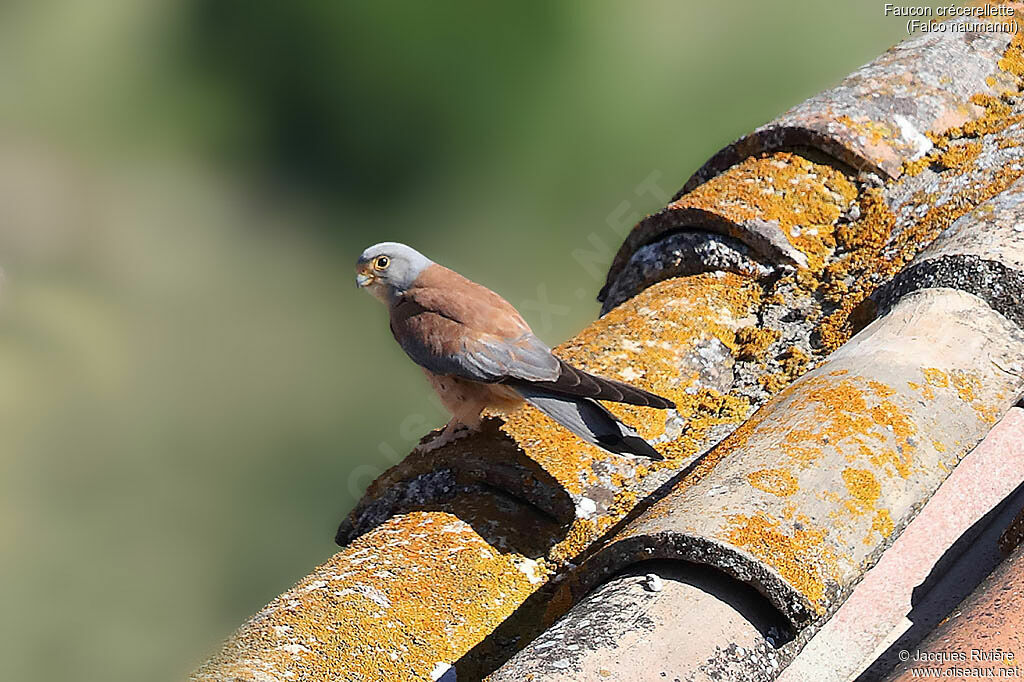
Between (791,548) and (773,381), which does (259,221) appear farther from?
(791,548)

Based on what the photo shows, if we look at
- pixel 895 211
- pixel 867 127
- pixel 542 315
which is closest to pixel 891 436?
pixel 895 211

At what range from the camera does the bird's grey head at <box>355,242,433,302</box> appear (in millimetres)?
2789

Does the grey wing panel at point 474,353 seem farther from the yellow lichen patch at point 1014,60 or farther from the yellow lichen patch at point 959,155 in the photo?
the yellow lichen patch at point 1014,60

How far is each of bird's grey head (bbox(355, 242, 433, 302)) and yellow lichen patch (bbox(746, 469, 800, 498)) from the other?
55.5 inches

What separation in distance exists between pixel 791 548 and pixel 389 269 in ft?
5.53

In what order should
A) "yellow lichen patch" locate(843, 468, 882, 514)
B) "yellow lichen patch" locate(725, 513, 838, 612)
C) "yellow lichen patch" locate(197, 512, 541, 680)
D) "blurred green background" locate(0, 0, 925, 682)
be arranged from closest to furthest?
"yellow lichen patch" locate(725, 513, 838, 612) < "yellow lichen patch" locate(843, 468, 882, 514) < "yellow lichen patch" locate(197, 512, 541, 680) < "blurred green background" locate(0, 0, 925, 682)

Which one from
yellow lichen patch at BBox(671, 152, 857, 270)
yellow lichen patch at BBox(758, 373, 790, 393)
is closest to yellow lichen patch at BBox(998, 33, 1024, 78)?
yellow lichen patch at BBox(671, 152, 857, 270)

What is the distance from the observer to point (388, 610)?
69.6 inches

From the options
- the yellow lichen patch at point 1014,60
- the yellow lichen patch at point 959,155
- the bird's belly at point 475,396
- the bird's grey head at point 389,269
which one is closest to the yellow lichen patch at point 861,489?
the bird's belly at point 475,396

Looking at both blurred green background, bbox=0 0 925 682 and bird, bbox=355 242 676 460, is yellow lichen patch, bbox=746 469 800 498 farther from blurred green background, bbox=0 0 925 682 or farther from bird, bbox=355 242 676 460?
blurred green background, bbox=0 0 925 682

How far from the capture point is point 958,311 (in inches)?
74.5

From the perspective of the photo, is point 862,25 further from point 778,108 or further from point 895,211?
point 895,211

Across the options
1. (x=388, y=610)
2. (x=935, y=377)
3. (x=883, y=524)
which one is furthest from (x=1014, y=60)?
(x=388, y=610)

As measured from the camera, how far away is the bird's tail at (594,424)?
201 centimetres
